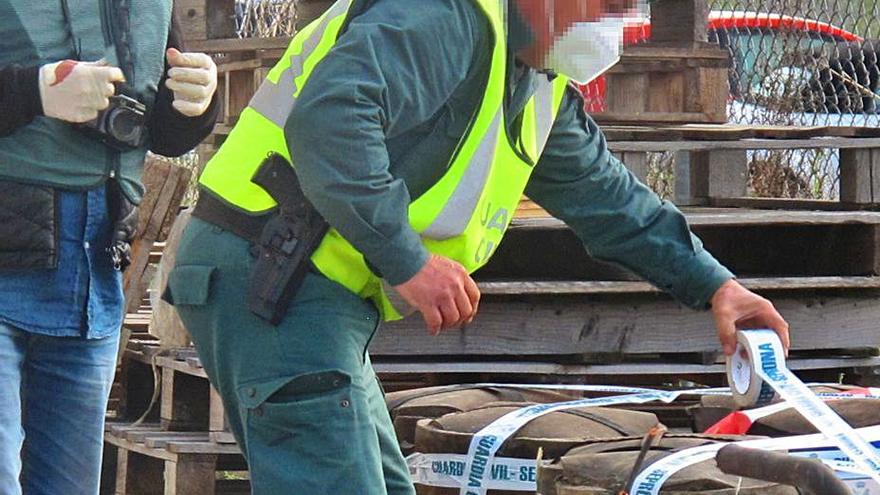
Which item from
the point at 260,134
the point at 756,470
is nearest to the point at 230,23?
the point at 260,134

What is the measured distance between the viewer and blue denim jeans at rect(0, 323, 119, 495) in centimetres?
343

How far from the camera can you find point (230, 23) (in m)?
6.18

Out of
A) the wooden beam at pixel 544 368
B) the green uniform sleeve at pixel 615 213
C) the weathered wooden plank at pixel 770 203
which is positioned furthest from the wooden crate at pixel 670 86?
the green uniform sleeve at pixel 615 213

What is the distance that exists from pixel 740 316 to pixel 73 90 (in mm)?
1319

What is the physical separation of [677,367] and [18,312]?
2499mm

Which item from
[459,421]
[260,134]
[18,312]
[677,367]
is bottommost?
[677,367]

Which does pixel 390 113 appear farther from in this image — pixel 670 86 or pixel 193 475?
pixel 670 86

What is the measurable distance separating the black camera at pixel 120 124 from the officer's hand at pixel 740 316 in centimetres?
118

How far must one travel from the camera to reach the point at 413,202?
2.91 metres

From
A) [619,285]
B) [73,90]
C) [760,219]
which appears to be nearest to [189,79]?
[73,90]

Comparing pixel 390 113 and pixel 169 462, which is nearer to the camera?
pixel 390 113

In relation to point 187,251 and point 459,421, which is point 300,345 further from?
point 459,421

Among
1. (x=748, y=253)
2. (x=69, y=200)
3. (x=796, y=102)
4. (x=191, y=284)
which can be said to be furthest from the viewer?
(x=796, y=102)

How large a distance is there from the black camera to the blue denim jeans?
395mm
